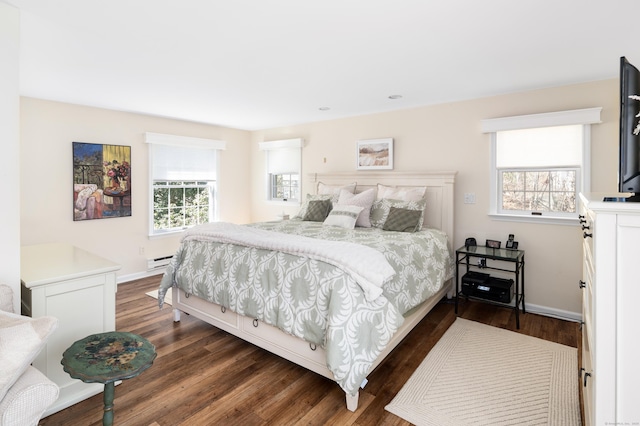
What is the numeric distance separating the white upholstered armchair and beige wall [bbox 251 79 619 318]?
381cm

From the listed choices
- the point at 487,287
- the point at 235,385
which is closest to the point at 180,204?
the point at 235,385

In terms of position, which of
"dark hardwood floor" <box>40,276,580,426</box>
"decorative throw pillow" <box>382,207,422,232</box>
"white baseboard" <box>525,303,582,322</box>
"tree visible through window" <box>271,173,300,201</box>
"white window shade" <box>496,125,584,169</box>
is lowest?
"dark hardwood floor" <box>40,276,580,426</box>

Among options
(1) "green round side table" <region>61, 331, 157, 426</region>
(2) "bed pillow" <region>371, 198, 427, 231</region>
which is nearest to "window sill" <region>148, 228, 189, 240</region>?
(2) "bed pillow" <region>371, 198, 427, 231</region>

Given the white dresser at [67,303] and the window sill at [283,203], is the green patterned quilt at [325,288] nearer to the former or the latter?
the white dresser at [67,303]

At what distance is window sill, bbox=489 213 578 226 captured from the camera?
130 inches

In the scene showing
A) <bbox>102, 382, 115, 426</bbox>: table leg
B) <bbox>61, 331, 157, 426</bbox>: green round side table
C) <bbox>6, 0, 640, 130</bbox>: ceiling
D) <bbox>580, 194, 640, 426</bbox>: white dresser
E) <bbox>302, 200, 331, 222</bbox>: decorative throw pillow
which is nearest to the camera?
<bbox>580, 194, 640, 426</bbox>: white dresser

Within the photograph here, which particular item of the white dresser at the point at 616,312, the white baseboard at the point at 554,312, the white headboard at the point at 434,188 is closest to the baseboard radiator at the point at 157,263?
the white headboard at the point at 434,188

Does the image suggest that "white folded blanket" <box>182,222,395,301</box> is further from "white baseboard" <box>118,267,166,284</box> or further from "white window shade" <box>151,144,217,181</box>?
"white window shade" <box>151,144,217,181</box>

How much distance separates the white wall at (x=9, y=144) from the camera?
71.1 inches

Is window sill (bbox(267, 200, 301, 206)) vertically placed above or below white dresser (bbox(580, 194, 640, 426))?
above

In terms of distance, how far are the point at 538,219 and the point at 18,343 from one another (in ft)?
13.4

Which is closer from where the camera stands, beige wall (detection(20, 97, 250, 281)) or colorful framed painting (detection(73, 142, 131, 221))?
beige wall (detection(20, 97, 250, 281))

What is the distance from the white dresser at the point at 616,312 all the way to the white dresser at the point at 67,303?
2561 mm

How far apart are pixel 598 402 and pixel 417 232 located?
2407 mm
